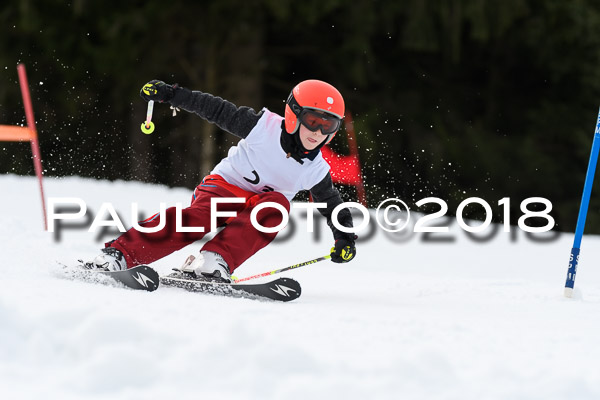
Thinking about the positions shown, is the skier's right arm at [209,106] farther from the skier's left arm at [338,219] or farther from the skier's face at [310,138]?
the skier's left arm at [338,219]

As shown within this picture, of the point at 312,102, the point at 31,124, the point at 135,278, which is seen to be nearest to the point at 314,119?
the point at 312,102

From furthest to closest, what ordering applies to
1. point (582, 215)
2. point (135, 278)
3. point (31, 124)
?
point (31, 124), point (582, 215), point (135, 278)

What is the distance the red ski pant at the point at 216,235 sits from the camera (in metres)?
4.16

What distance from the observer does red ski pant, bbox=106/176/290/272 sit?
4164mm

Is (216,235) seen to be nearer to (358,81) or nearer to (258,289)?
(258,289)

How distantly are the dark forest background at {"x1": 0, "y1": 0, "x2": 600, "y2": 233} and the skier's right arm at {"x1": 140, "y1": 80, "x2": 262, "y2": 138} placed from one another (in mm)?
7215

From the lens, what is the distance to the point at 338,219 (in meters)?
4.48

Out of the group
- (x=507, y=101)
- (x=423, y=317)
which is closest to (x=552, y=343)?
(x=423, y=317)

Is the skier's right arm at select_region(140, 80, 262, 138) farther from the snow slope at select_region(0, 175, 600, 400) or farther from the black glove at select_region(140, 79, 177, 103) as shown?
the snow slope at select_region(0, 175, 600, 400)

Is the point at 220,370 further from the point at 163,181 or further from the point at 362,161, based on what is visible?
the point at 163,181

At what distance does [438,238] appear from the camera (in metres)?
8.10

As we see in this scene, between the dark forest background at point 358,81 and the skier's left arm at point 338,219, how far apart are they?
7331mm

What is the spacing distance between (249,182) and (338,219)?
19.7 inches

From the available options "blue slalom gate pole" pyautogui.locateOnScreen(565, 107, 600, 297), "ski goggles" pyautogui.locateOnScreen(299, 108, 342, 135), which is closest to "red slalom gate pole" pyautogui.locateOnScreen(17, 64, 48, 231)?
"ski goggles" pyautogui.locateOnScreen(299, 108, 342, 135)
